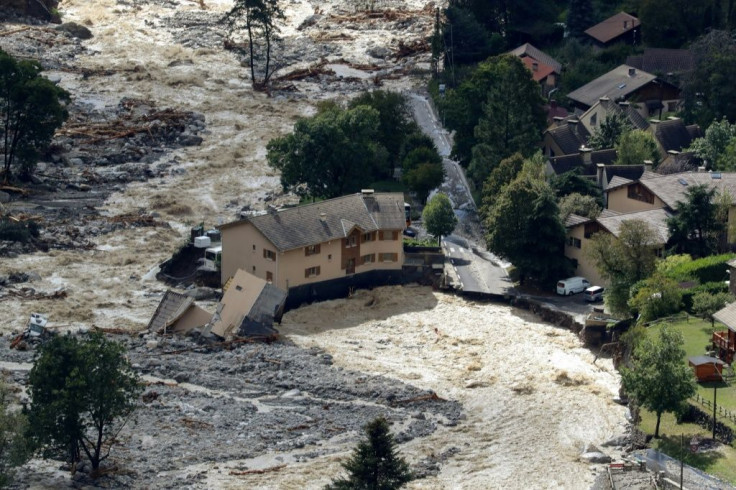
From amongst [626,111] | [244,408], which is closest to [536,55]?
[626,111]

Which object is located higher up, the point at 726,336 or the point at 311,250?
the point at 311,250

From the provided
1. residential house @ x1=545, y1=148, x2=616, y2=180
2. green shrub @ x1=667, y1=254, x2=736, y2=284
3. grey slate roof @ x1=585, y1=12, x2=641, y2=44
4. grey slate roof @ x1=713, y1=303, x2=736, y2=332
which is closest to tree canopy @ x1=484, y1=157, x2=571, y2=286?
green shrub @ x1=667, y1=254, x2=736, y2=284

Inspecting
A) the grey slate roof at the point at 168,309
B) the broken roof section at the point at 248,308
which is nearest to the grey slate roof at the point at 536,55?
the broken roof section at the point at 248,308

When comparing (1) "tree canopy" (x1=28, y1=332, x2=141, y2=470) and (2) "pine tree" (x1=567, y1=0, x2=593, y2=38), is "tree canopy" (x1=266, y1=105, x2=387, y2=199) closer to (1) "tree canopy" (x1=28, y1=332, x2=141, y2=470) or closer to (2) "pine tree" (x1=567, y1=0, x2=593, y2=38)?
(1) "tree canopy" (x1=28, y1=332, x2=141, y2=470)

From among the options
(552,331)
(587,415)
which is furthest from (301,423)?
(552,331)

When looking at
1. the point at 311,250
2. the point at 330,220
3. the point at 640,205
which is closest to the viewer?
the point at 311,250

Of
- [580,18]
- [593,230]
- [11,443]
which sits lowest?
[11,443]

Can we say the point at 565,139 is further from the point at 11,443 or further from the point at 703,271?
the point at 11,443
